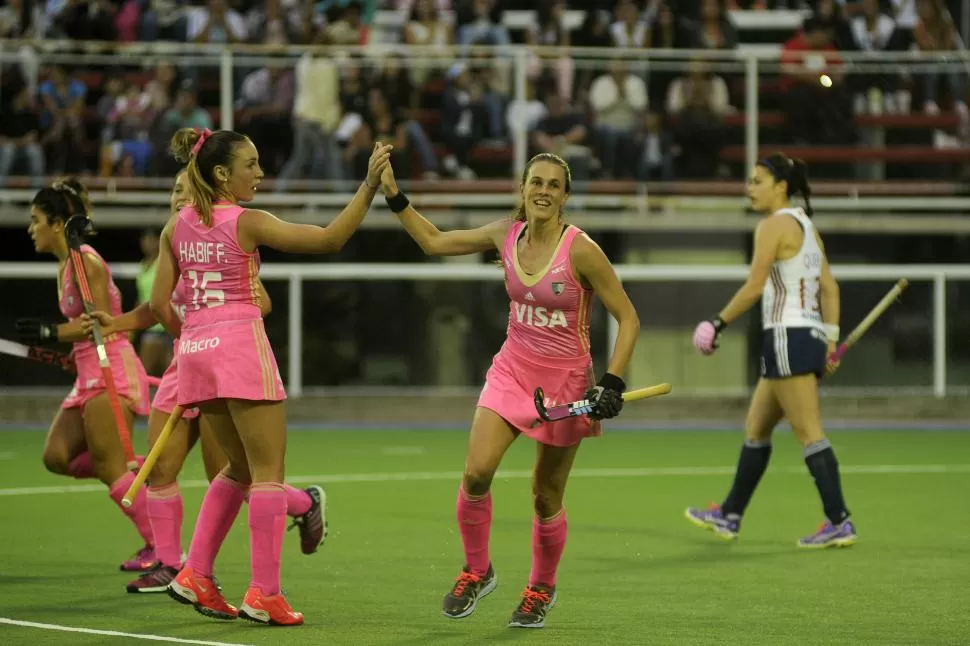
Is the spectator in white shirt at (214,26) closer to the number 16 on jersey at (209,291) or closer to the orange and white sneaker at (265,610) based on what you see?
the number 16 on jersey at (209,291)

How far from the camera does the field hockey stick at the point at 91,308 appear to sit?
8.70 meters

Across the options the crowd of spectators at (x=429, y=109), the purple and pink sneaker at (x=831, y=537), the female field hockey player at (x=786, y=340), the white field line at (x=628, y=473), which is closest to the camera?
the purple and pink sneaker at (x=831, y=537)

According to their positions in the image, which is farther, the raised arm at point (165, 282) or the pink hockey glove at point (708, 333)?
the pink hockey glove at point (708, 333)

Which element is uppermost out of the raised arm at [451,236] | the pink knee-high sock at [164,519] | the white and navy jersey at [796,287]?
the raised arm at [451,236]

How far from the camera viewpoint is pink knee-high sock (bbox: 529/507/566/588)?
771 centimetres

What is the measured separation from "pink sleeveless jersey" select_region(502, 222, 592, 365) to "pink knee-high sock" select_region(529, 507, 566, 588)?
2.36 ft

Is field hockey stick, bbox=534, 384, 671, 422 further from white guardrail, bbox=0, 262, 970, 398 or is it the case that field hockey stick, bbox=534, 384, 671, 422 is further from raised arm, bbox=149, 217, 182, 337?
white guardrail, bbox=0, 262, 970, 398

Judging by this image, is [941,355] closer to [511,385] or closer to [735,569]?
[735,569]

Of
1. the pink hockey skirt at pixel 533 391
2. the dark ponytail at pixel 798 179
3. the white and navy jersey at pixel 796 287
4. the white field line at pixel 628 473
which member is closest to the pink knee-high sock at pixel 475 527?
the pink hockey skirt at pixel 533 391

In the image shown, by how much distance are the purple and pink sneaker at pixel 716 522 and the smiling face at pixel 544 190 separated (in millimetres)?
3435

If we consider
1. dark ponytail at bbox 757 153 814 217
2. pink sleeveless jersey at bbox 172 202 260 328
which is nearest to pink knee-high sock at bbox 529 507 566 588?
pink sleeveless jersey at bbox 172 202 260 328

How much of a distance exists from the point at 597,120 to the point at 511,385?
36.5 ft

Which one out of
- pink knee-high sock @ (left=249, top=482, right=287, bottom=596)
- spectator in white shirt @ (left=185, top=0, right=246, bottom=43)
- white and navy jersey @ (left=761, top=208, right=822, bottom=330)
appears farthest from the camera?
spectator in white shirt @ (left=185, top=0, right=246, bottom=43)

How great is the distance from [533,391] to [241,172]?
1.58 metres
